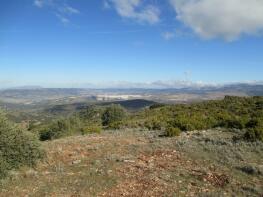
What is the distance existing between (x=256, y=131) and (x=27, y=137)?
43.7ft

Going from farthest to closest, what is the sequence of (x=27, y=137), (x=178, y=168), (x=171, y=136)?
(x=171, y=136)
(x=27, y=137)
(x=178, y=168)

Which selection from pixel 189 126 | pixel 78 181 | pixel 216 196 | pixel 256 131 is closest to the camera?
pixel 216 196

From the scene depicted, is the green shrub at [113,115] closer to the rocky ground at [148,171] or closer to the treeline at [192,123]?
the treeline at [192,123]

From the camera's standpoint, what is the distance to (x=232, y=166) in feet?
51.4

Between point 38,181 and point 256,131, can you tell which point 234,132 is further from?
point 38,181

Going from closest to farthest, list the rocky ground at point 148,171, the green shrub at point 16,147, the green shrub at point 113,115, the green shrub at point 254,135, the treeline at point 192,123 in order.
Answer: the rocky ground at point 148,171 < the green shrub at point 16,147 < the green shrub at point 254,135 < the treeline at point 192,123 < the green shrub at point 113,115

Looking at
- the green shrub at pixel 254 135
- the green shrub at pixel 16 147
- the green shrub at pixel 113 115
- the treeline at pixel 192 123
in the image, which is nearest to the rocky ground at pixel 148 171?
the green shrub at pixel 16 147

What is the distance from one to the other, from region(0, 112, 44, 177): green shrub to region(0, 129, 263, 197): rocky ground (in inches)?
22.7

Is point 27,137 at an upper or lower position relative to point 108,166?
upper

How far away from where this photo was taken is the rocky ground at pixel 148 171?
13055 millimetres

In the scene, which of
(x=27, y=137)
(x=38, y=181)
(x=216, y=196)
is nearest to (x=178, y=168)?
(x=216, y=196)

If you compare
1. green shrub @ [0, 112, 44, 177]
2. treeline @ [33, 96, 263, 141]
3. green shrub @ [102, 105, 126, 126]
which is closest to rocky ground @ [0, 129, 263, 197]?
green shrub @ [0, 112, 44, 177]

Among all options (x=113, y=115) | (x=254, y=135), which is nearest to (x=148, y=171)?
(x=254, y=135)

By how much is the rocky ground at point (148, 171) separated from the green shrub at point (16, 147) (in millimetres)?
577
